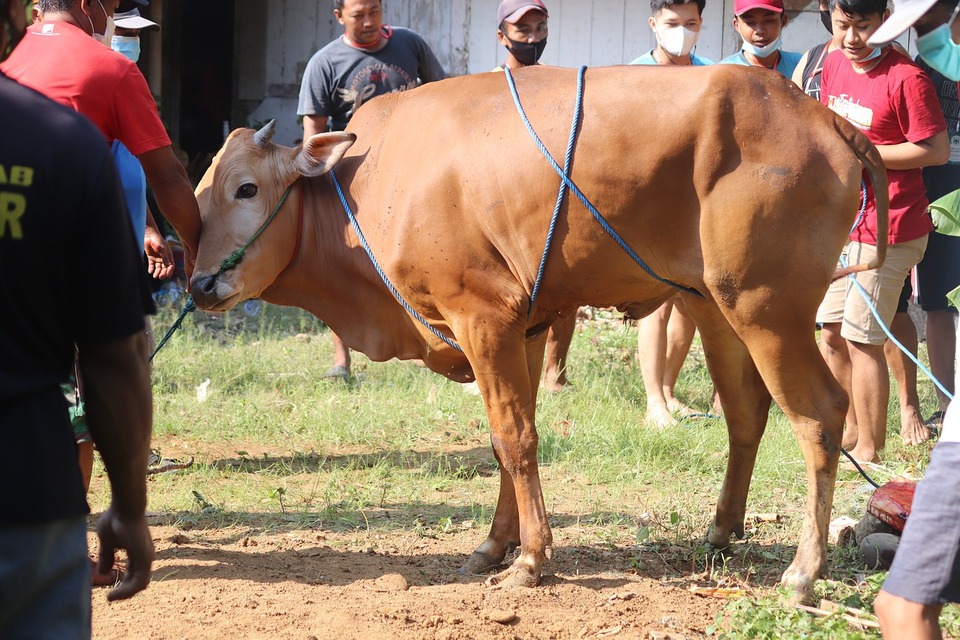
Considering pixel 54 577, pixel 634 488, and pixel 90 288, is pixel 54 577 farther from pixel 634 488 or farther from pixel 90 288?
pixel 634 488

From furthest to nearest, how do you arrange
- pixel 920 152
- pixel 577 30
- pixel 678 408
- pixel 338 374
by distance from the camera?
1. pixel 577 30
2. pixel 338 374
3. pixel 678 408
4. pixel 920 152

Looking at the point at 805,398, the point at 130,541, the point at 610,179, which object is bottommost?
the point at 805,398

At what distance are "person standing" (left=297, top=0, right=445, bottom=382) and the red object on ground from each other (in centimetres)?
398

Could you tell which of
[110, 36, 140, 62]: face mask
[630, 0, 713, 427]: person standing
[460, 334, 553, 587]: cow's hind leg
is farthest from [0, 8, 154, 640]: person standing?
[630, 0, 713, 427]: person standing

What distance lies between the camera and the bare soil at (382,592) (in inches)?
149

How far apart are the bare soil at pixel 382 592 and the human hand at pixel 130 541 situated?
1.59m

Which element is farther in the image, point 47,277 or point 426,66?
point 426,66

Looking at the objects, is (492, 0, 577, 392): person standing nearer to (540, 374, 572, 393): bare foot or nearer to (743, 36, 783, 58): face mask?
(540, 374, 572, 393): bare foot

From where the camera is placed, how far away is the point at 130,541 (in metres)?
2.14

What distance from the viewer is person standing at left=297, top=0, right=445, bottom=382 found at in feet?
22.5

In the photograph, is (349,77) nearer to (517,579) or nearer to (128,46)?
(128,46)

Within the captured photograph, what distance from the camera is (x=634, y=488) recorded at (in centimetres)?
556

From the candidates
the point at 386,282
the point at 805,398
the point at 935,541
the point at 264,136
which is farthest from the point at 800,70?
the point at 935,541

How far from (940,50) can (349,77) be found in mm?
4423
